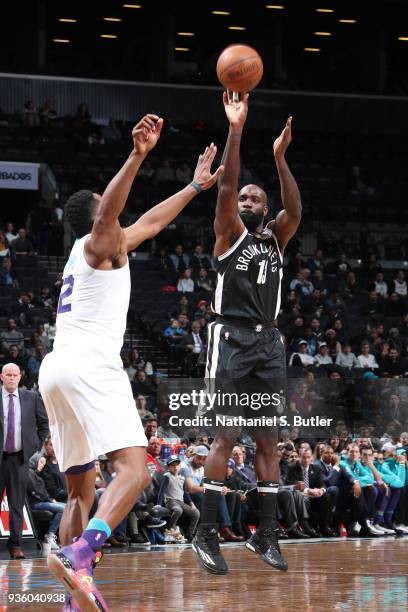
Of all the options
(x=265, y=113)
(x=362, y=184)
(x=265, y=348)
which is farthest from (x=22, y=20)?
(x=265, y=348)

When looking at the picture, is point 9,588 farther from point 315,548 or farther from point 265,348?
point 315,548

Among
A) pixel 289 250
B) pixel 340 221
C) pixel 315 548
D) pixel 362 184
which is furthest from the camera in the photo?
pixel 362 184

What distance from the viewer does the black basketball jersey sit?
8008mm

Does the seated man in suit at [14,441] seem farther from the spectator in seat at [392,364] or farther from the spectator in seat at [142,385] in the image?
the spectator in seat at [392,364]

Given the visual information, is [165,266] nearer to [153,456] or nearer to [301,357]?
[301,357]

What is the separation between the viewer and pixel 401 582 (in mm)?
7844

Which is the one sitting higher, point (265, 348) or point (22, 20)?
point (22, 20)

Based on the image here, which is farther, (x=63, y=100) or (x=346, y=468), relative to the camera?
(x=63, y=100)

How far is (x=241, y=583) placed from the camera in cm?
780

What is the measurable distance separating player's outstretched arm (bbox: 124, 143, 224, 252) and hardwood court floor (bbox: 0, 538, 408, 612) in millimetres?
2157

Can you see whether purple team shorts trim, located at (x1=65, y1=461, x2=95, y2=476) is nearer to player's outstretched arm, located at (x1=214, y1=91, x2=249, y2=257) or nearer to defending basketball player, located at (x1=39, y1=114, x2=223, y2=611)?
defending basketball player, located at (x1=39, y1=114, x2=223, y2=611)

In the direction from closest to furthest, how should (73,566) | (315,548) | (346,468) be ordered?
(73,566)
(315,548)
(346,468)

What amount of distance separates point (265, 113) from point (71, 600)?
97.1ft

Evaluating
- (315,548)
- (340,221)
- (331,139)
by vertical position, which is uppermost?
(331,139)
